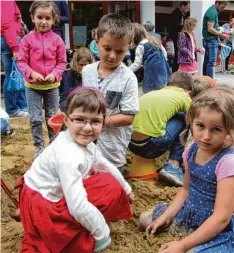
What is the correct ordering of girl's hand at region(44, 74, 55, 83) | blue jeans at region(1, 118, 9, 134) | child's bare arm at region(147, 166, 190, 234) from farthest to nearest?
1. blue jeans at region(1, 118, 9, 134)
2. girl's hand at region(44, 74, 55, 83)
3. child's bare arm at region(147, 166, 190, 234)

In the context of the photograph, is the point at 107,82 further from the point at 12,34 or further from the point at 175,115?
the point at 12,34

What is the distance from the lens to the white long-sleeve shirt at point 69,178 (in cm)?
163

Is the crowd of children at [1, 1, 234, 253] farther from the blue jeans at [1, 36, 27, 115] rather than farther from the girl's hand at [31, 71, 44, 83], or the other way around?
the blue jeans at [1, 36, 27, 115]

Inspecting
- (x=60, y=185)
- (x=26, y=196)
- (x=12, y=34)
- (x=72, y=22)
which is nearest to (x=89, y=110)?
A: (x=60, y=185)

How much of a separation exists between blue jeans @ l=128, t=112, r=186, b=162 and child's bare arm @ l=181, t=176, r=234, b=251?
1.17 metres

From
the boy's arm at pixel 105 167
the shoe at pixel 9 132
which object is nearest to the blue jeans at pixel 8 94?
the shoe at pixel 9 132

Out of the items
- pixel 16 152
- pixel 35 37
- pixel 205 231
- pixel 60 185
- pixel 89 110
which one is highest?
pixel 35 37

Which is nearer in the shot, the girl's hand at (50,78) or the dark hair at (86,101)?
the dark hair at (86,101)

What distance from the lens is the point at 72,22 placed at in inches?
309

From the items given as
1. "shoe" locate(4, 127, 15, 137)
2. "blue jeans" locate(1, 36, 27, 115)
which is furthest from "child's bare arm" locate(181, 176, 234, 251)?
"blue jeans" locate(1, 36, 27, 115)

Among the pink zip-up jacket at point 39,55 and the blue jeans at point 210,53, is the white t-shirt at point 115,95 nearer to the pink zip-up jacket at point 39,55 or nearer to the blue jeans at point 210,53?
the pink zip-up jacket at point 39,55

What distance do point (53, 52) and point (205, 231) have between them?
2192 millimetres

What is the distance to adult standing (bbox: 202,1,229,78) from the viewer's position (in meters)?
6.83

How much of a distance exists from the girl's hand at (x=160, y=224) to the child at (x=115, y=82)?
0.69 meters
